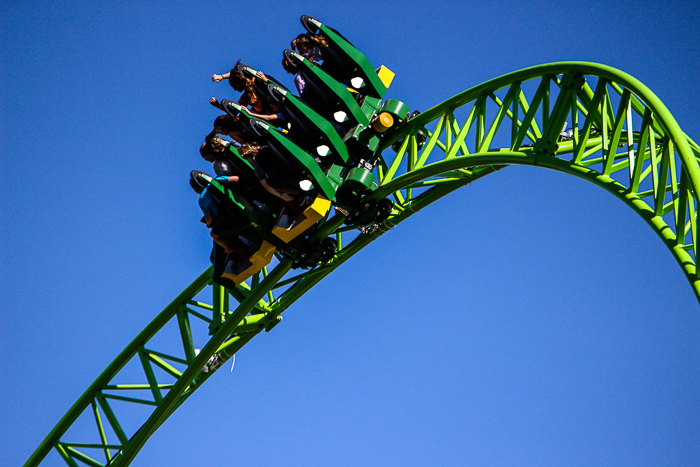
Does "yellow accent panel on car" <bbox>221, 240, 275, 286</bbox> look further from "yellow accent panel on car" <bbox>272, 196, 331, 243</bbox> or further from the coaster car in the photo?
the coaster car

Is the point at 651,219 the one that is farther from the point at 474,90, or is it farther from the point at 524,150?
the point at 474,90

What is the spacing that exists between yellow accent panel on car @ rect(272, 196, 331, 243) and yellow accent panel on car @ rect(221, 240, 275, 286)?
32 cm

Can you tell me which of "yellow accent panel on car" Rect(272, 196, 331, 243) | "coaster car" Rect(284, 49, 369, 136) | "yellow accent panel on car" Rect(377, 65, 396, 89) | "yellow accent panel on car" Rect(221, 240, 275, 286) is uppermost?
"yellow accent panel on car" Rect(377, 65, 396, 89)

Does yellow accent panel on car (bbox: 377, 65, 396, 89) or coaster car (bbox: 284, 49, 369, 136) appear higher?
yellow accent panel on car (bbox: 377, 65, 396, 89)

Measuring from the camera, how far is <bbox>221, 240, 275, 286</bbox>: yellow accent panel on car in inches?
386

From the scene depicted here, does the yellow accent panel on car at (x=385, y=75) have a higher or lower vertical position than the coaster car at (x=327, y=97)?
higher

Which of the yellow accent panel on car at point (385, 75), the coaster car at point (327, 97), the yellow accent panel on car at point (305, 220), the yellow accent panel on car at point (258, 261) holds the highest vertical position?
the yellow accent panel on car at point (385, 75)

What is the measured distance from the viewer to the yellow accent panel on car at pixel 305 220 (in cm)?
903

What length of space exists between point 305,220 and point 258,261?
1034 millimetres

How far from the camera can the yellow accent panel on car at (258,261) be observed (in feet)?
32.2

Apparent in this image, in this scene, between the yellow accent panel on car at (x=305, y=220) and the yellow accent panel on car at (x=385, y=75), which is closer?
the yellow accent panel on car at (x=305, y=220)

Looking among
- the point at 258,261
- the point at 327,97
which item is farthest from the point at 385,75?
the point at 258,261

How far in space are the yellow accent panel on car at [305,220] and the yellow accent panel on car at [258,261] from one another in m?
0.32

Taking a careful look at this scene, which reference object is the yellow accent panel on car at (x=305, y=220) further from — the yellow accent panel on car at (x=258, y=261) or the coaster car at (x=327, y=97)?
the coaster car at (x=327, y=97)
